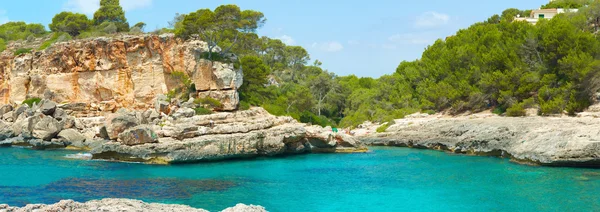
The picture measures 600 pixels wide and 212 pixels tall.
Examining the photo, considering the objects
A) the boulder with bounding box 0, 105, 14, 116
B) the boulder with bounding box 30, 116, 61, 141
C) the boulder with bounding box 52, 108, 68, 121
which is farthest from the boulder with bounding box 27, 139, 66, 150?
the boulder with bounding box 0, 105, 14, 116

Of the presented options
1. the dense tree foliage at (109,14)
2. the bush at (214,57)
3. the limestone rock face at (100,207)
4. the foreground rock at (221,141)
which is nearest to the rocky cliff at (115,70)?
the bush at (214,57)

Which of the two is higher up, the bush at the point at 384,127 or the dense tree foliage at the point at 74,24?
the dense tree foliage at the point at 74,24

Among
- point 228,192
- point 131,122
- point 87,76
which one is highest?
point 87,76

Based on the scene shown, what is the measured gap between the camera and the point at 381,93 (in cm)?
5894

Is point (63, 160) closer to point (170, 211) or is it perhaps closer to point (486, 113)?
point (170, 211)

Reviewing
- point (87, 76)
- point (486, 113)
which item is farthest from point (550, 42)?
point (87, 76)

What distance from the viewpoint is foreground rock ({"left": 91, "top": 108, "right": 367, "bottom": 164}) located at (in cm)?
2812

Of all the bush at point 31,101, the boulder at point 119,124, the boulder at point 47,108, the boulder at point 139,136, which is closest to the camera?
the boulder at point 139,136

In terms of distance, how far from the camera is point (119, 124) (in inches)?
1308

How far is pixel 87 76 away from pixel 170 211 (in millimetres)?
42328

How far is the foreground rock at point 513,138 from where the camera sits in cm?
2358

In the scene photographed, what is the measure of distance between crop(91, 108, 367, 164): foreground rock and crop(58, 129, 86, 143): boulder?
10051 millimetres

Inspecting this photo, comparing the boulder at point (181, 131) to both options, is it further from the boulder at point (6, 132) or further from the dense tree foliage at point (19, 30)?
the dense tree foliage at point (19, 30)

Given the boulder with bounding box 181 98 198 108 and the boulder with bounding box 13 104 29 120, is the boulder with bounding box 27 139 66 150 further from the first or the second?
the boulder with bounding box 181 98 198 108
